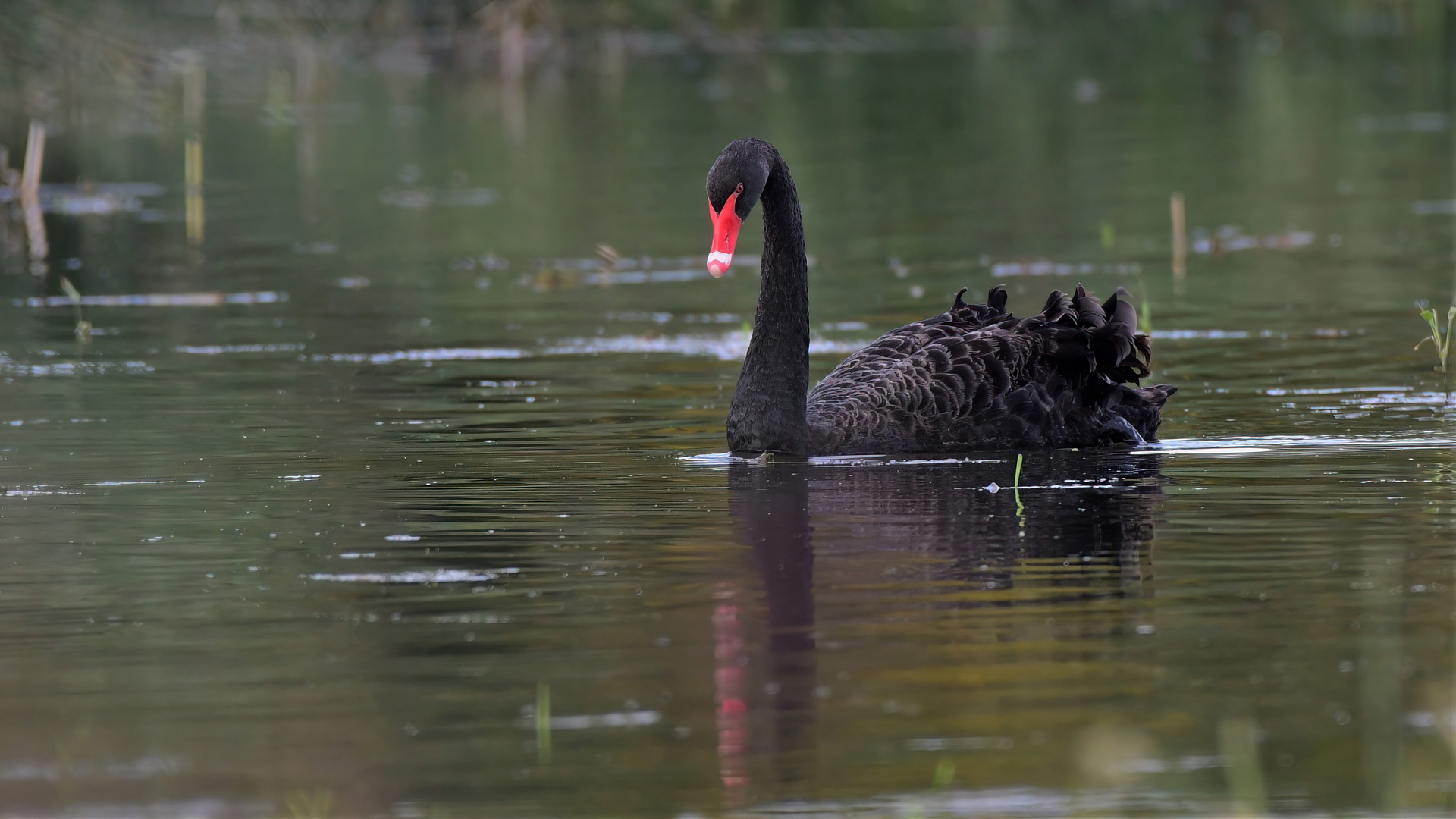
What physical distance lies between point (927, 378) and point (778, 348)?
21.9 inches

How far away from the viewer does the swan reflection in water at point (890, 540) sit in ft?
15.6

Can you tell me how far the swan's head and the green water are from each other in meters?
0.87

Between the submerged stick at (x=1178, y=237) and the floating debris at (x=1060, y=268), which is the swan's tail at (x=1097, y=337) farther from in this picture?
the submerged stick at (x=1178, y=237)

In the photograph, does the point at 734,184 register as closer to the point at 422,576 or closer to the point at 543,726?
the point at 422,576

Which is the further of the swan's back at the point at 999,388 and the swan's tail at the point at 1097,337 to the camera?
the swan's tail at the point at 1097,337

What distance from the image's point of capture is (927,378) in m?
8.23

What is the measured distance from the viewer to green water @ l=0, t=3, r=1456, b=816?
4.41 meters

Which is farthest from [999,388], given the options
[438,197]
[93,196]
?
[93,196]

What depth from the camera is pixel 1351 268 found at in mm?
13648

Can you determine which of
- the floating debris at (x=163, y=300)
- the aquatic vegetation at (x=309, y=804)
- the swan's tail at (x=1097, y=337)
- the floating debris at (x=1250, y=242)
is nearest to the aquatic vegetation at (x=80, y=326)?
the floating debris at (x=163, y=300)

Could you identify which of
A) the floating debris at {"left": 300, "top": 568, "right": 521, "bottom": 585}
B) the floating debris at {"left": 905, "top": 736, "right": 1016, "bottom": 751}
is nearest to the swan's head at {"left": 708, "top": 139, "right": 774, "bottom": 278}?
the floating debris at {"left": 300, "top": 568, "right": 521, "bottom": 585}

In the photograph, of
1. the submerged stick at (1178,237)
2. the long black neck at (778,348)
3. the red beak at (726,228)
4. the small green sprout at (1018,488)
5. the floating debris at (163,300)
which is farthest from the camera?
the submerged stick at (1178,237)

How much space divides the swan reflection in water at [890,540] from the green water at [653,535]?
0.07 ft

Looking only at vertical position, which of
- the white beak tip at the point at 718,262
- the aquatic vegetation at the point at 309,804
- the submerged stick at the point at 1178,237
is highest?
the submerged stick at the point at 1178,237
